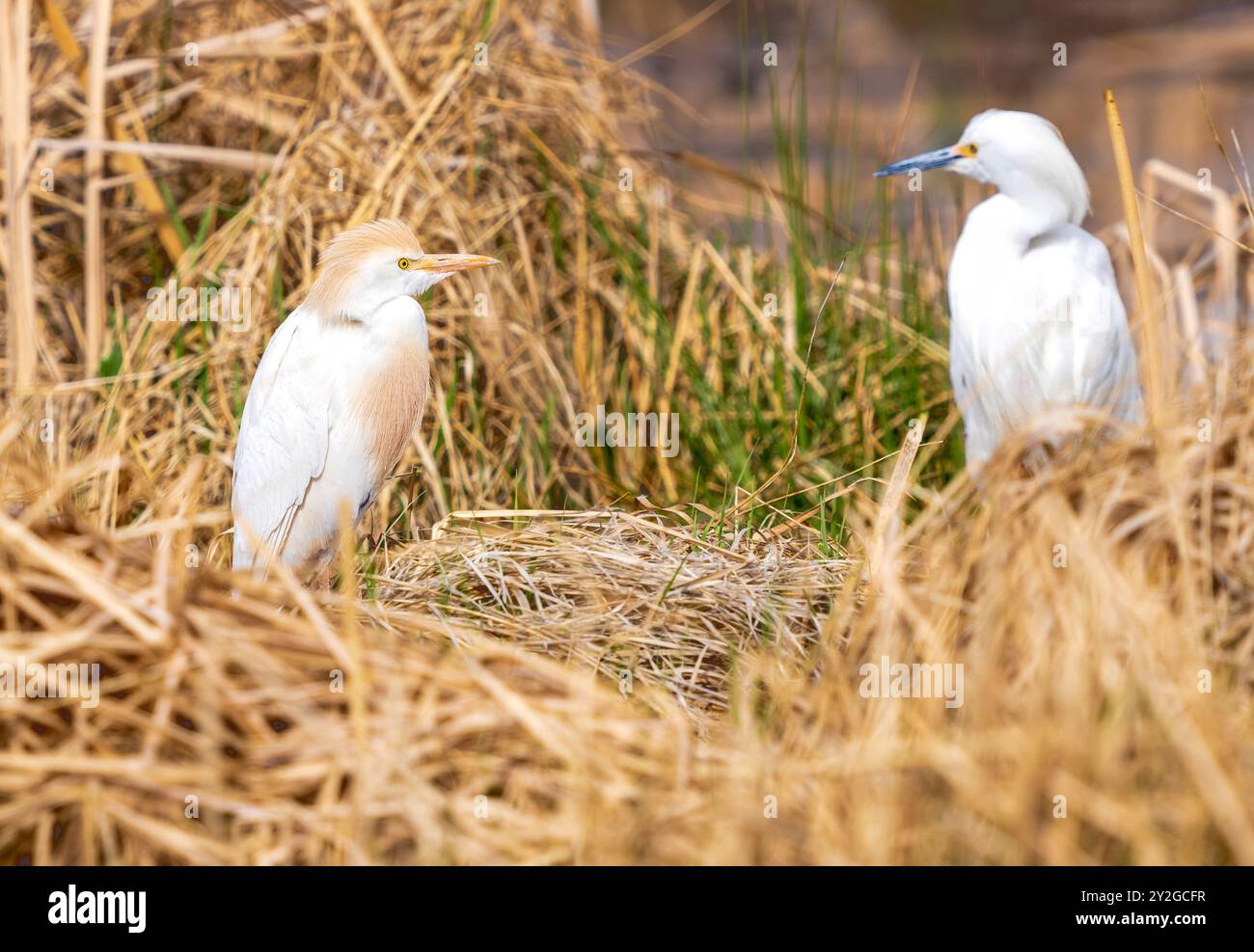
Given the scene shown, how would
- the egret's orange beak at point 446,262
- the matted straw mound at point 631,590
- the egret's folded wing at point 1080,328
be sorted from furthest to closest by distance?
the egret's folded wing at point 1080,328 → the egret's orange beak at point 446,262 → the matted straw mound at point 631,590

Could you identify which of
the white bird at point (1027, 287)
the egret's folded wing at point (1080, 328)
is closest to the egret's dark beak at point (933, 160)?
the white bird at point (1027, 287)

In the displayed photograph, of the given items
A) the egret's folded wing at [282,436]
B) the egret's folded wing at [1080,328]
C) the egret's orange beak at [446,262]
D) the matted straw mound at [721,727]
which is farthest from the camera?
the egret's folded wing at [1080,328]

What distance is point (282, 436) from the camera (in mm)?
2418

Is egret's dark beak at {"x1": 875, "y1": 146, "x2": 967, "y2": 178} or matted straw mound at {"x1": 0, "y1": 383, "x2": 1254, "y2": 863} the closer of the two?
matted straw mound at {"x1": 0, "y1": 383, "x2": 1254, "y2": 863}

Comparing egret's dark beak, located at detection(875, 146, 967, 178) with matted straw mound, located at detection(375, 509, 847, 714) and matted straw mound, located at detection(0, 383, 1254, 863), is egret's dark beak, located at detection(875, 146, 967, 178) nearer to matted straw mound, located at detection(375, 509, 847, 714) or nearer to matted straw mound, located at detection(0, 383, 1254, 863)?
matted straw mound, located at detection(375, 509, 847, 714)

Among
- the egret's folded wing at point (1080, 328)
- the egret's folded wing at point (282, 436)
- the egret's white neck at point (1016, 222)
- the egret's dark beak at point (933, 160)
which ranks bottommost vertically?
the egret's folded wing at point (282, 436)

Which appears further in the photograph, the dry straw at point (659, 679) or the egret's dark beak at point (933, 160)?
the egret's dark beak at point (933, 160)

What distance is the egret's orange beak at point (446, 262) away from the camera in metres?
2.27

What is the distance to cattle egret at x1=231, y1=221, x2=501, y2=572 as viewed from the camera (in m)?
2.31

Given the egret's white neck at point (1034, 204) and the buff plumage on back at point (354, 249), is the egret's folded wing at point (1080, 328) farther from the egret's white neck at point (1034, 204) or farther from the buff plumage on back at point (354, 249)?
the buff plumage on back at point (354, 249)

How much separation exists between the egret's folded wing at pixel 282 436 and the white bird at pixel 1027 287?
135 centimetres

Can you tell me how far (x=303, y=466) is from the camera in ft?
7.99

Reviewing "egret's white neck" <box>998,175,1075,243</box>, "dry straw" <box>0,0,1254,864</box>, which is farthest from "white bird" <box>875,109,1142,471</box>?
"dry straw" <box>0,0,1254,864</box>

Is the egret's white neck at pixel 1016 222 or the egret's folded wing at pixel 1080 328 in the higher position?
the egret's white neck at pixel 1016 222
